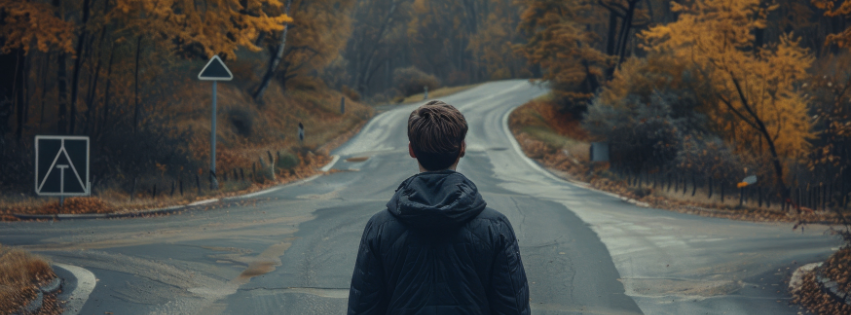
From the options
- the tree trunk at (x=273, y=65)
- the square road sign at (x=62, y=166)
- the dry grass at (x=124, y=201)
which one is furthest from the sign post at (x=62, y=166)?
the tree trunk at (x=273, y=65)

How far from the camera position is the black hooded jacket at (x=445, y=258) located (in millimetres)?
2951

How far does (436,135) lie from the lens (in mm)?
2916

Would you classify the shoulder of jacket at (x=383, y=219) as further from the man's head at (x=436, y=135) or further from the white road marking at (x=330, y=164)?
the white road marking at (x=330, y=164)

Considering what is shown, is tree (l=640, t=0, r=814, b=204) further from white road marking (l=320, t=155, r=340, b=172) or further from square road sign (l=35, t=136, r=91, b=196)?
square road sign (l=35, t=136, r=91, b=196)

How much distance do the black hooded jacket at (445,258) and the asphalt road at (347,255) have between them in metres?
4.10

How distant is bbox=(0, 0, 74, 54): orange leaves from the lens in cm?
1486

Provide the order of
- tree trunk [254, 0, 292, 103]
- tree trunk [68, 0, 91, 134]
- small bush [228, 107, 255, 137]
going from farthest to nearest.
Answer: tree trunk [254, 0, 292, 103]
small bush [228, 107, 255, 137]
tree trunk [68, 0, 91, 134]

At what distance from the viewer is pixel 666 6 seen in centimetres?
4634

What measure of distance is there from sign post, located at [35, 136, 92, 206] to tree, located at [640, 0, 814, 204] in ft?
52.8

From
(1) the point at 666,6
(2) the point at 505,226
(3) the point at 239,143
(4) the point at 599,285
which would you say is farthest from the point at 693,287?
(1) the point at 666,6

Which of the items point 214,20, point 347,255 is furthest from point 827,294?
point 214,20

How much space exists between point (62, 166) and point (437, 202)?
11.7 meters

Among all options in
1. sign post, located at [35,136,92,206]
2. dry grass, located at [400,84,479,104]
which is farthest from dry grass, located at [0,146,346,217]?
dry grass, located at [400,84,479,104]

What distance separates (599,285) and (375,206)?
6.86m
